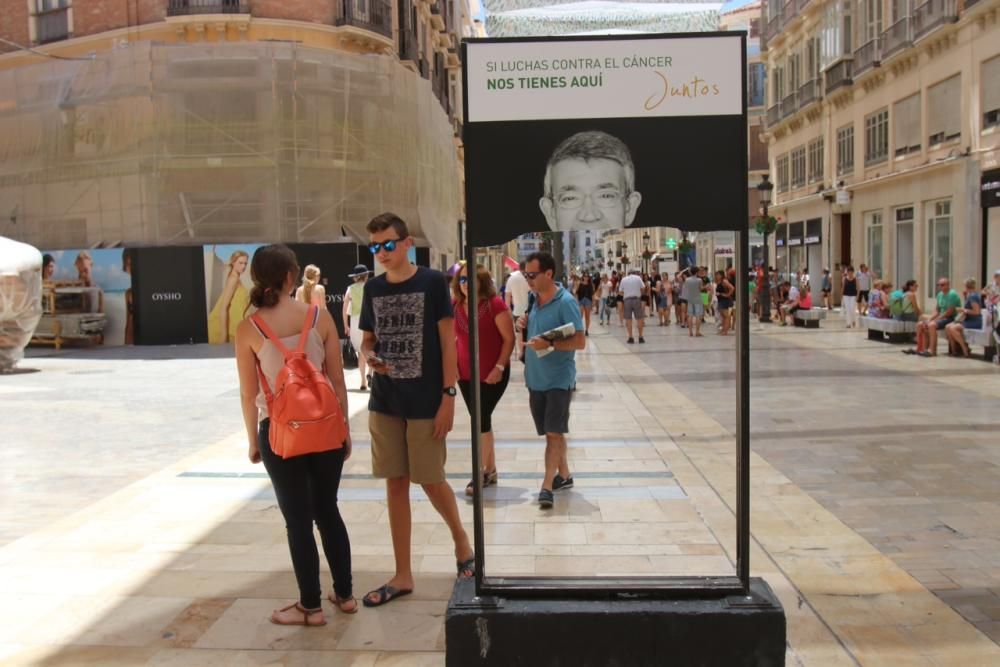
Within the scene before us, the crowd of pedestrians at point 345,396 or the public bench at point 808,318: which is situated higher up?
the crowd of pedestrians at point 345,396

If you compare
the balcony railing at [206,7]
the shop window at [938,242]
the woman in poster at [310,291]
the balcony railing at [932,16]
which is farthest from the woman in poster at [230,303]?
the balcony railing at [932,16]

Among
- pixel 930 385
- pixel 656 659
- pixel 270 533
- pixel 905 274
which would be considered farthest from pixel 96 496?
pixel 905 274

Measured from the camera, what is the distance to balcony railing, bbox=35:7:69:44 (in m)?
24.6

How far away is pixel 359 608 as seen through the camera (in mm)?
4332

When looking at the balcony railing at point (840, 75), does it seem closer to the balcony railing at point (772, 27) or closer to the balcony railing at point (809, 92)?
the balcony railing at point (809, 92)

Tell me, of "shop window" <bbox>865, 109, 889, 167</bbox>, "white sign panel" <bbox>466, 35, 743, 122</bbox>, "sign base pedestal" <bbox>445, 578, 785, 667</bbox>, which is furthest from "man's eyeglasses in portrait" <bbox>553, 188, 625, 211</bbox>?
"shop window" <bbox>865, 109, 889, 167</bbox>

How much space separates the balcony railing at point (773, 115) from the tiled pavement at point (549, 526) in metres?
31.7

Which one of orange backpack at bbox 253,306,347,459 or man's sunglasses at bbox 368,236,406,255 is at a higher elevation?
man's sunglasses at bbox 368,236,406,255

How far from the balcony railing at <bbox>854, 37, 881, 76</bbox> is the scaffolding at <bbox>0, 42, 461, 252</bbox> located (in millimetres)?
16044

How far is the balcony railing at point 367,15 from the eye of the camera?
947 inches

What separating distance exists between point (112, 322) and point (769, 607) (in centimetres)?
1897

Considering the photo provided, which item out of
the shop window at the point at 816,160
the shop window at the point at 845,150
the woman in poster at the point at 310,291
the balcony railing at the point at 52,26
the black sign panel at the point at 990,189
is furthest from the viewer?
the shop window at the point at 816,160

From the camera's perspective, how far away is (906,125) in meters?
26.9

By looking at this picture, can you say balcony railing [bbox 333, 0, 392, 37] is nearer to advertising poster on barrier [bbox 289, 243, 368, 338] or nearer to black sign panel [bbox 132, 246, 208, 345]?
advertising poster on barrier [bbox 289, 243, 368, 338]
